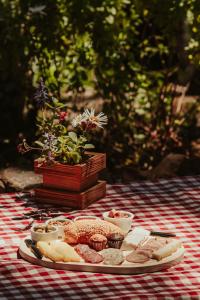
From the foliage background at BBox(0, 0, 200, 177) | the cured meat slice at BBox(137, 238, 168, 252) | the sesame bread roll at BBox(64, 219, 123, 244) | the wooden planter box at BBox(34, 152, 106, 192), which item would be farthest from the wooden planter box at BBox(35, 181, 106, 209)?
the foliage background at BBox(0, 0, 200, 177)

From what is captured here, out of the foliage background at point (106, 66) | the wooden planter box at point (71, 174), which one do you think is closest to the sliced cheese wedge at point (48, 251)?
the wooden planter box at point (71, 174)

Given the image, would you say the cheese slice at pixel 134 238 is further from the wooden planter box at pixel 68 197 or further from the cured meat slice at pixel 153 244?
the wooden planter box at pixel 68 197

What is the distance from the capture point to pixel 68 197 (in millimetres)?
4844

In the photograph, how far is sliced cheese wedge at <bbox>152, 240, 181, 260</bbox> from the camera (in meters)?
3.90

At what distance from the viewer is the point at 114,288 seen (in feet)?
12.1

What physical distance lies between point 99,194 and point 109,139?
2492mm

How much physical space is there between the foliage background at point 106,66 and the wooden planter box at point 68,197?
2.21 m

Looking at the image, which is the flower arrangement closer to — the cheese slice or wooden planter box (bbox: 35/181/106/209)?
wooden planter box (bbox: 35/181/106/209)

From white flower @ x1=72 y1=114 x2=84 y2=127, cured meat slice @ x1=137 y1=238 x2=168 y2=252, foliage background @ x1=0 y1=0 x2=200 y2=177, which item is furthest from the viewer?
foliage background @ x1=0 y1=0 x2=200 y2=177

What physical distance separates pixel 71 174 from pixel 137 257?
1.02m

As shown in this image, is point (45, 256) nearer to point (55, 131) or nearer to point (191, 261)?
point (191, 261)

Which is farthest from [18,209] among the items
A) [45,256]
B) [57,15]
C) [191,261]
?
[57,15]

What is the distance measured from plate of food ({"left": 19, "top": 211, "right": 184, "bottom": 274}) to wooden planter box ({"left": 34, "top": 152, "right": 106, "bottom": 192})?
521 millimetres

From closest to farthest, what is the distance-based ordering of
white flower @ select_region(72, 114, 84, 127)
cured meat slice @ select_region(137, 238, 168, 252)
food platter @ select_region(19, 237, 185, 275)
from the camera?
food platter @ select_region(19, 237, 185, 275), cured meat slice @ select_region(137, 238, 168, 252), white flower @ select_region(72, 114, 84, 127)
